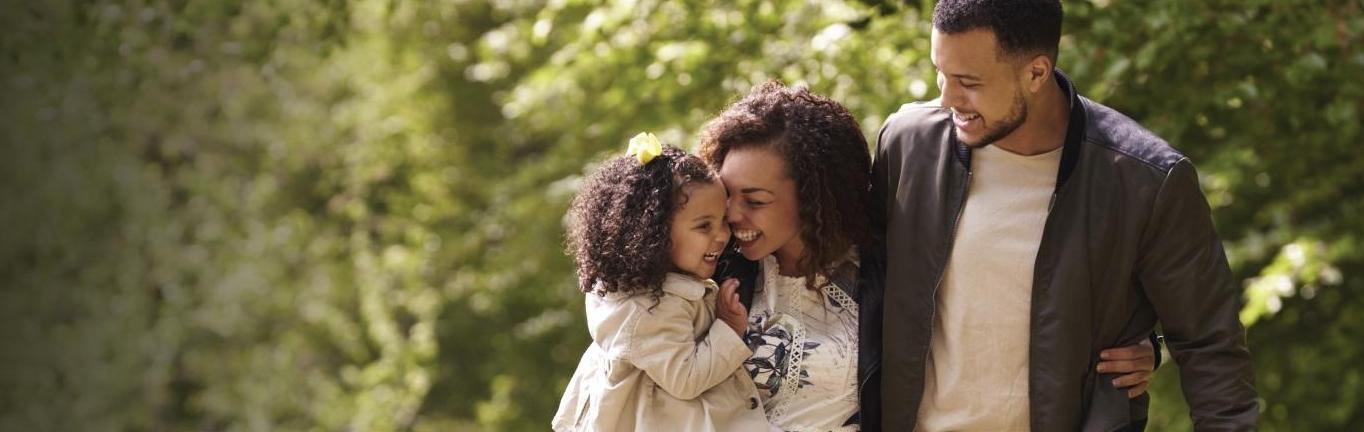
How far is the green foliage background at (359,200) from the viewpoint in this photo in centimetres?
680

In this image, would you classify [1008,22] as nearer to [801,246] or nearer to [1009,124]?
[1009,124]

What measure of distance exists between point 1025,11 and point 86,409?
1296cm

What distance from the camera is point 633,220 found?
3365 mm

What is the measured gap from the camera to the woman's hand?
133 inches

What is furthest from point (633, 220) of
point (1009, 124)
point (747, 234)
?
point (1009, 124)

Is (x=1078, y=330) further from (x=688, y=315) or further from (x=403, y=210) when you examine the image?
(x=403, y=210)

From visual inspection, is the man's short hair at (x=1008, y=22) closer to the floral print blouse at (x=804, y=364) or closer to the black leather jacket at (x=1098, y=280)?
the black leather jacket at (x=1098, y=280)

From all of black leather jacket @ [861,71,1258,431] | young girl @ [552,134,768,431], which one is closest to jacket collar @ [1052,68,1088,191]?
black leather jacket @ [861,71,1258,431]

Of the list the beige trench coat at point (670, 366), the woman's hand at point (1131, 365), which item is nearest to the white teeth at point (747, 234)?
the beige trench coat at point (670, 366)

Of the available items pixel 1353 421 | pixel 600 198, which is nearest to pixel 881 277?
pixel 600 198

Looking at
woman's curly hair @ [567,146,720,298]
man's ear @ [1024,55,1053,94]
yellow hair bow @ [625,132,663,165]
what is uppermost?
yellow hair bow @ [625,132,663,165]

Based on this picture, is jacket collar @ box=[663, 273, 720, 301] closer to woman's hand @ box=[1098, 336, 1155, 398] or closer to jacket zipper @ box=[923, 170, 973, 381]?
jacket zipper @ box=[923, 170, 973, 381]

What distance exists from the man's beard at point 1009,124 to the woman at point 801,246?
325 mm

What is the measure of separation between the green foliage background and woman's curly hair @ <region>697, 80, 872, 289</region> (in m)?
2.64
